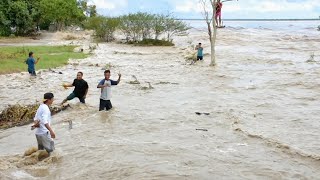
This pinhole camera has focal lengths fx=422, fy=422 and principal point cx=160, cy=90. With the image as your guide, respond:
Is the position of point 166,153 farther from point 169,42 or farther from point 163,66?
point 169,42

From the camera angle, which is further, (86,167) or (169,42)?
(169,42)

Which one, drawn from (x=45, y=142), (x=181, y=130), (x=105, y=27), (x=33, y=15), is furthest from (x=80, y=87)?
(x=33, y=15)

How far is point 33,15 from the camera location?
51.7 meters

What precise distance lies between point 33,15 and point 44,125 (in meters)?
46.7

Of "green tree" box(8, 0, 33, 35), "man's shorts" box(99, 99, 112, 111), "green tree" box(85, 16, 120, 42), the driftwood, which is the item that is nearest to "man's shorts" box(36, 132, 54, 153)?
the driftwood

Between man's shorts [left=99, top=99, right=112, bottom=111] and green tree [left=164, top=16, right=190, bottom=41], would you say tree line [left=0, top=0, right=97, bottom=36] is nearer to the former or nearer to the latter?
green tree [left=164, top=16, right=190, bottom=41]

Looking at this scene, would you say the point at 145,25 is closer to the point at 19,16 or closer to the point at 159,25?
the point at 159,25

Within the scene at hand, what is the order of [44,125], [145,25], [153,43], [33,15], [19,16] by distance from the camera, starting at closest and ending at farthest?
[44,125]
[153,43]
[145,25]
[19,16]
[33,15]

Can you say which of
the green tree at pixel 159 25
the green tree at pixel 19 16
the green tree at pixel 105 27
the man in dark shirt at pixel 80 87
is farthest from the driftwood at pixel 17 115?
the green tree at pixel 19 16

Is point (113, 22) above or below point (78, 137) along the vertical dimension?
above

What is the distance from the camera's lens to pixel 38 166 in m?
8.21

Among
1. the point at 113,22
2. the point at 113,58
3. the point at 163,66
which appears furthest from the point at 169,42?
the point at 163,66

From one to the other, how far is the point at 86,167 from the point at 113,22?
41.5 metres

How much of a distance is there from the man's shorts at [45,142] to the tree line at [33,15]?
42.3 metres
